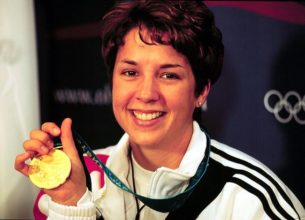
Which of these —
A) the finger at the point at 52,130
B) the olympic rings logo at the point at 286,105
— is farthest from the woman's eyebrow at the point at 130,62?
the olympic rings logo at the point at 286,105

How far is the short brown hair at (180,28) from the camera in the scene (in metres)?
1.14

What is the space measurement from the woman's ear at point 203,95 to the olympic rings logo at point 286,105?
0.17m

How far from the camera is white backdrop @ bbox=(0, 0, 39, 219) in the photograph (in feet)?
4.57

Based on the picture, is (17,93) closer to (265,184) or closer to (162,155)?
(162,155)

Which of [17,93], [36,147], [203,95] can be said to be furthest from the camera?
[17,93]

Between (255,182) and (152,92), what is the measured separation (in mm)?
375

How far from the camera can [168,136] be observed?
125cm

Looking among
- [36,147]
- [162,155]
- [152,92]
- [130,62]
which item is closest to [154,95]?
[152,92]

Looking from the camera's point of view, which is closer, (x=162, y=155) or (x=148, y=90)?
(x=148, y=90)

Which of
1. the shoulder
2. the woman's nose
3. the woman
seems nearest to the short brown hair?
the woman

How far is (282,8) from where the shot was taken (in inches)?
44.8

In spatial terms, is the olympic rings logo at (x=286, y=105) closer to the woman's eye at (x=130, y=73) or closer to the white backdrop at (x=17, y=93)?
the woman's eye at (x=130, y=73)

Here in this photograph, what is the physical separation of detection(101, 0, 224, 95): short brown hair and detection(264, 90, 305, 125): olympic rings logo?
166 mm

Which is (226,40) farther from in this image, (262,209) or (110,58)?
(262,209)
